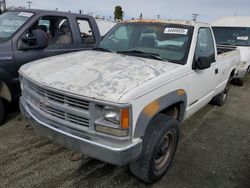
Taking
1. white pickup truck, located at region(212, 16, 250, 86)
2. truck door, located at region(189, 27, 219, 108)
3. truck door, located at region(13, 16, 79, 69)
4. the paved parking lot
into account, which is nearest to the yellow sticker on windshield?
truck door, located at region(189, 27, 219, 108)

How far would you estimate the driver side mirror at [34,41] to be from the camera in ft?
13.7

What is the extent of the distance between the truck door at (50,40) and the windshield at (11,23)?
0.64 feet

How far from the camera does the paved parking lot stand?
292 centimetres

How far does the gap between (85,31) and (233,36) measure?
541cm

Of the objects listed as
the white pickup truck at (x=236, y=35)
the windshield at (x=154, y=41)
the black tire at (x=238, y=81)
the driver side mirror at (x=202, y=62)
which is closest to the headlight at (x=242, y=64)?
the white pickup truck at (x=236, y=35)

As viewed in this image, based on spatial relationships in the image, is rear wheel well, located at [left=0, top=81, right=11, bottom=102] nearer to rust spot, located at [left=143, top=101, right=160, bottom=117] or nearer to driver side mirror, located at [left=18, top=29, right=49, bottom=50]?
driver side mirror, located at [left=18, top=29, right=49, bottom=50]

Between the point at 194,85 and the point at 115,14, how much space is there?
38.5m

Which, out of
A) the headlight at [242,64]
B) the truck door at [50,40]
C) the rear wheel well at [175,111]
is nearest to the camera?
the rear wheel well at [175,111]

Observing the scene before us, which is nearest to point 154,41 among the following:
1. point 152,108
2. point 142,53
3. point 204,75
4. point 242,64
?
point 142,53

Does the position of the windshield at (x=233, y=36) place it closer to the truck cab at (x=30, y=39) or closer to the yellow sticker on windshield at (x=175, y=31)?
the truck cab at (x=30, y=39)

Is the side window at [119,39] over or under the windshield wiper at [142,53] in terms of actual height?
over

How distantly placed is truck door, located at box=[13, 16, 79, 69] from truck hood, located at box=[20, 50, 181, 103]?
3.55 feet

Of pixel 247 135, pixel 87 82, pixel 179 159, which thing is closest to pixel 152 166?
pixel 179 159

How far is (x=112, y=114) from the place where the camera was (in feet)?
7.35
